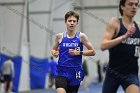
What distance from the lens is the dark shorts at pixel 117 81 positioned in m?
5.55

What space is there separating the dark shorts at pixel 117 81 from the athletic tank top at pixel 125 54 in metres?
0.07

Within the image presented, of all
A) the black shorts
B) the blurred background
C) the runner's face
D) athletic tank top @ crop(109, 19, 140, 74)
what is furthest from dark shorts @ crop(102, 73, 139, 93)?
→ the blurred background

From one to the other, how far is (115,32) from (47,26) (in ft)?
68.0

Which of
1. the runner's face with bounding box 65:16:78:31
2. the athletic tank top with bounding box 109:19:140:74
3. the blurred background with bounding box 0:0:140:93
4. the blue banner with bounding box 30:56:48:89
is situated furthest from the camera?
the blue banner with bounding box 30:56:48:89

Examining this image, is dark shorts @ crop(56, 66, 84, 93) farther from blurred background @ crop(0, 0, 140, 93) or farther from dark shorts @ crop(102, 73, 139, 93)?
blurred background @ crop(0, 0, 140, 93)

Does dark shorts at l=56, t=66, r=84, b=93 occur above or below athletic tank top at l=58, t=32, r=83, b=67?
below

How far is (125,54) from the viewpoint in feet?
18.1

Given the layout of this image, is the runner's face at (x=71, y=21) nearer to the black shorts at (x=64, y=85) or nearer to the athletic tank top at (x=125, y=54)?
the black shorts at (x=64, y=85)

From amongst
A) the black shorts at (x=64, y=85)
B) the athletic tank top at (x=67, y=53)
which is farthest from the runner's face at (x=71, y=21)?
the black shorts at (x=64, y=85)

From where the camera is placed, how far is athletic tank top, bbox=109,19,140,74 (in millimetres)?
5495

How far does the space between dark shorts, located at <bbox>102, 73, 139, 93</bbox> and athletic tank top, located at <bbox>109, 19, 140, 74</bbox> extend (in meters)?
0.07

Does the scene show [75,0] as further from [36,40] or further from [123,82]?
[123,82]

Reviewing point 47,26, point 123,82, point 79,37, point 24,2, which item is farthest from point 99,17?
point 123,82

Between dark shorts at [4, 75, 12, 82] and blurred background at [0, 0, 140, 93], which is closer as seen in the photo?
dark shorts at [4, 75, 12, 82]
